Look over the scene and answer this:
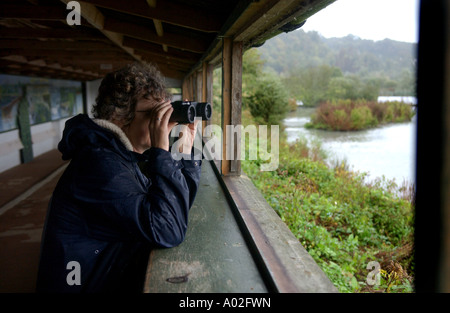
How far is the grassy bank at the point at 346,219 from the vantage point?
3.14m

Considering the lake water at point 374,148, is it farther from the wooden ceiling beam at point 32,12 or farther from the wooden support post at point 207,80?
the wooden ceiling beam at point 32,12

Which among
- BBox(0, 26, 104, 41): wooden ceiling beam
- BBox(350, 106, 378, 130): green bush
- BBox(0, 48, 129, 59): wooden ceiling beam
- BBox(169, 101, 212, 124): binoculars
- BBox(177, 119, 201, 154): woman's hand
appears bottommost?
BBox(177, 119, 201, 154): woman's hand

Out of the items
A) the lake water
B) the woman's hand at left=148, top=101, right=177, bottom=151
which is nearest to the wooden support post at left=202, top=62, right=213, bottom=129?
the woman's hand at left=148, top=101, right=177, bottom=151

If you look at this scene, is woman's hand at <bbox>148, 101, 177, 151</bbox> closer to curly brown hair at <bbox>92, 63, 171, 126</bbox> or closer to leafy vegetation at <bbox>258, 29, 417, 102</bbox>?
curly brown hair at <bbox>92, 63, 171, 126</bbox>

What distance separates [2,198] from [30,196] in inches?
13.6

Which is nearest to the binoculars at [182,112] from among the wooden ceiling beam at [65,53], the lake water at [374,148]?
the wooden ceiling beam at [65,53]

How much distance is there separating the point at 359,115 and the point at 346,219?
10.1m

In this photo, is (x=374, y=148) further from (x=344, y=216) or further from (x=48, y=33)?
(x=48, y=33)

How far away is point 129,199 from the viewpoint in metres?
1.08

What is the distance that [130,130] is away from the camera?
133 centimetres

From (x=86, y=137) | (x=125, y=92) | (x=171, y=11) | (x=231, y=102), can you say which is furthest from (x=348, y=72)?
(x=86, y=137)

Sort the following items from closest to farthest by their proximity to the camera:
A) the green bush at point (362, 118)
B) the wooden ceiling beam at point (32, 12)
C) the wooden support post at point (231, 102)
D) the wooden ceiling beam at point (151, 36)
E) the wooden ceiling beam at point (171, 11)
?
the wooden ceiling beam at point (171, 11) → the wooden ceiling beam at point (32, 12) → the wooden support post at point (231, 102) → the wooden ceiling beam at point (151, 36) → the green bush at point (362, 118)

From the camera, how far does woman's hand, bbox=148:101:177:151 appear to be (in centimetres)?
124

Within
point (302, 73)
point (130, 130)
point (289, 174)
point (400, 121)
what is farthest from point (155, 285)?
point (302, 73)
